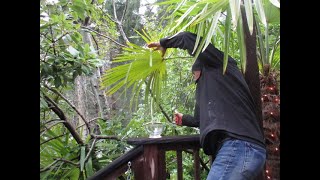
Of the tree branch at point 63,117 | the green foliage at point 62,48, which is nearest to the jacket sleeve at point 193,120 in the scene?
the green foliage at point 62,48

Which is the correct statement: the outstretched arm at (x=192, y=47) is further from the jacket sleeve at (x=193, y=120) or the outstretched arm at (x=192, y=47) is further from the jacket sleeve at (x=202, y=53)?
the jacket sleeve at (x=193, y=120)

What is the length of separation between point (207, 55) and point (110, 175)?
76 cm

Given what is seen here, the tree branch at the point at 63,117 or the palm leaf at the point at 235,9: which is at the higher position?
the palm leaf at the point at 235,9

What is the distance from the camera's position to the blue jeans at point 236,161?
138cm

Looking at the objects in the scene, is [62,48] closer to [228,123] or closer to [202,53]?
[202,53]

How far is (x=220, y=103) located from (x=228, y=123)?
93 millimetres

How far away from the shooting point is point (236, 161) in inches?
54.9

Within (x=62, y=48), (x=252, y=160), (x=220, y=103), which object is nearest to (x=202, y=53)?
(x=220, y=103)

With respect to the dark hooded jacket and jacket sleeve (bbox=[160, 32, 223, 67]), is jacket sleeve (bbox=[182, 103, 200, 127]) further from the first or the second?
jacket sleeve (bbox=[160, 32, 223, 67])

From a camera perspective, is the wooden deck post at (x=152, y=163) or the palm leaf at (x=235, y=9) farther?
the wooden deck post at (x=152, y=163)
